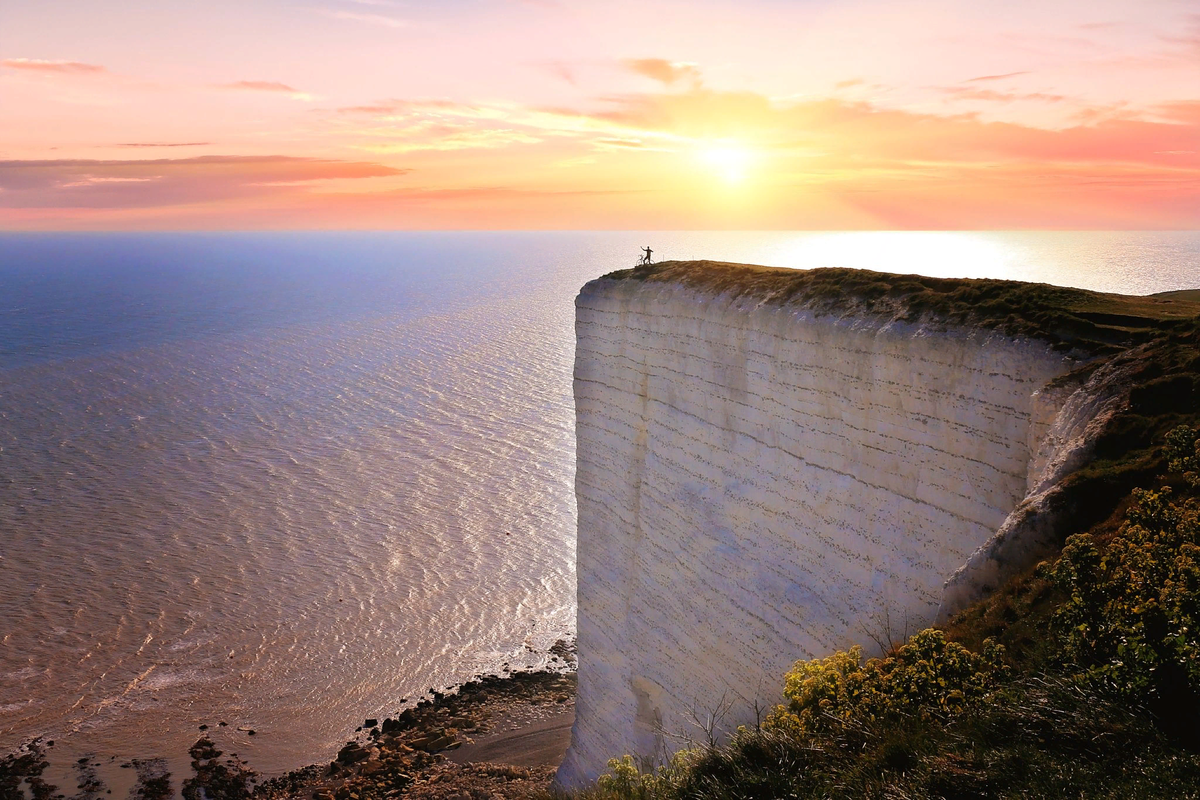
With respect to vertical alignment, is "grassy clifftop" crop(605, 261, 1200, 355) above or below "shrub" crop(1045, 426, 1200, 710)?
above

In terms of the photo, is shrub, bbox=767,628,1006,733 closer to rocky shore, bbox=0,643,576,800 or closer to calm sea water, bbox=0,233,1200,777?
rocky shore, bbox=0,643,576,800

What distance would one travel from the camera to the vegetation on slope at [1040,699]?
557cm

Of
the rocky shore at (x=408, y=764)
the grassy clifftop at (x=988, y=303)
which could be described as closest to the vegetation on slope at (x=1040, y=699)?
the grassy clifftop at (x=988, y=303)

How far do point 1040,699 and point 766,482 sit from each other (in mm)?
8378

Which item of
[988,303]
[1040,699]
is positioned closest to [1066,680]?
[1040,699]

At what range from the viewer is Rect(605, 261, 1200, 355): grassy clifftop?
10195 millimetres

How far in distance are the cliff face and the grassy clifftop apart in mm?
251

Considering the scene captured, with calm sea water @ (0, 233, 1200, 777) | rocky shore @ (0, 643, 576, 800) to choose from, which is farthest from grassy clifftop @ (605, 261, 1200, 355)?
calm sea water @ (0, 233, 1200, 777)

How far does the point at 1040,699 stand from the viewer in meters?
6.18

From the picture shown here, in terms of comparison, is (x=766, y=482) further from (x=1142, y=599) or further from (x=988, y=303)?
(x=1142, y=599)

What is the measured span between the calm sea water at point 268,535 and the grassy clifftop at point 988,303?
2148 cm

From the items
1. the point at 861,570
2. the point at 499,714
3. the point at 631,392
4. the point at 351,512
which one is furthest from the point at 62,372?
the point at 861,570

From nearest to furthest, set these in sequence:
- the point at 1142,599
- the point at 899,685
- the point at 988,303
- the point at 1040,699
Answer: the point at 1142,599, the point at 1040,699, the point at 899,685, the point at 988,303

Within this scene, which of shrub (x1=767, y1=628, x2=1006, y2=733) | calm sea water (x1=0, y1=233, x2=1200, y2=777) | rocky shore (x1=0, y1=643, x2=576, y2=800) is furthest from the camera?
calm sea water (x1=0, y1=233, x2=1200, y2=777)
